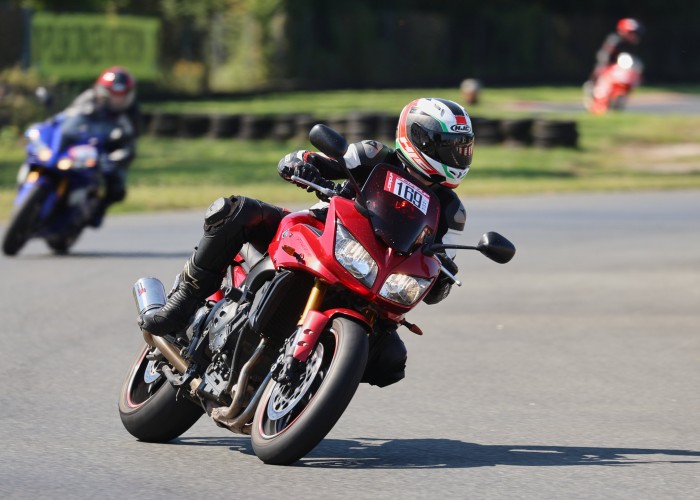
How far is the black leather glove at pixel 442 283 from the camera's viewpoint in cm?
624

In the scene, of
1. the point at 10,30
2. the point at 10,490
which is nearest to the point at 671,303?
the point at 10,490

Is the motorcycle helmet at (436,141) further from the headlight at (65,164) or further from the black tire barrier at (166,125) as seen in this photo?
the black tire barrier at (166,125)

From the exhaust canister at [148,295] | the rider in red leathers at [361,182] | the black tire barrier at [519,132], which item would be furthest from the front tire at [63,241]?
the black tire barrier at [519,132]

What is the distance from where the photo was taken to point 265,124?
2917 cm

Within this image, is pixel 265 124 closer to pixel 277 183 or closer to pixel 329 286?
pixel 277 183

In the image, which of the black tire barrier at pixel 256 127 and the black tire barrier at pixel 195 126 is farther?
the black tire barrier at pixel 195 126

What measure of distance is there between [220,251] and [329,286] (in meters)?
0.62

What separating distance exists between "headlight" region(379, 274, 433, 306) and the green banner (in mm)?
29246

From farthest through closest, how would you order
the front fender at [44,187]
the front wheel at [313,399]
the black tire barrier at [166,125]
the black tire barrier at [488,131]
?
the black tire barrier at [166,125] → the black tire barrier at [488,131] → the front fender at [44,187] → the front wheel at [313,399]

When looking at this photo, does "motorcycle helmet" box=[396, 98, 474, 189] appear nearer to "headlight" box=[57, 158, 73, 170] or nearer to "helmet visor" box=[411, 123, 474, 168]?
"helmet visor" box=[411, 123, 474, 168]

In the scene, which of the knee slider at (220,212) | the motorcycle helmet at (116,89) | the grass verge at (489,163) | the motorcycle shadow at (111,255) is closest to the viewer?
the knee slider at (220,212)

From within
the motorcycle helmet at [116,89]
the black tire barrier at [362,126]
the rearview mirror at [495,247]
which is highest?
the rearview mirror at [495,247]

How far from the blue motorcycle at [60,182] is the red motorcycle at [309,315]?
298 inches

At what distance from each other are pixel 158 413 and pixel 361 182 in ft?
4.27
